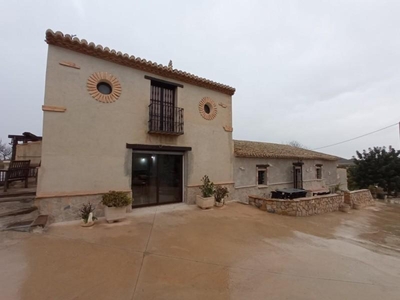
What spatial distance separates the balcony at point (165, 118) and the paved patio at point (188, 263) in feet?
12.1

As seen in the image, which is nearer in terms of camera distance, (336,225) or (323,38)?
(336,225)

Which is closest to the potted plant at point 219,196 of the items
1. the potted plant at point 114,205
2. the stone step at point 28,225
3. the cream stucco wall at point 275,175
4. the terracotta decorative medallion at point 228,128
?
the cream stucco wall at point 275,175

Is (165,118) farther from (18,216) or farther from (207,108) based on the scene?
(18,216)

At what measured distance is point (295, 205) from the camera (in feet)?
28.5

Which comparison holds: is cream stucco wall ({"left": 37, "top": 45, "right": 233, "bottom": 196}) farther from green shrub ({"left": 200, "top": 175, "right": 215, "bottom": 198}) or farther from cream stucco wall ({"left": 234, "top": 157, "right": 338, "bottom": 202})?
cream stucco wall ({"left": 234, "top": 157, "right": 338, "bottom": 202})

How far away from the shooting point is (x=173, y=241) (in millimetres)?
4523

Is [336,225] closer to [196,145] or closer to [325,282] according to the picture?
[325,282]

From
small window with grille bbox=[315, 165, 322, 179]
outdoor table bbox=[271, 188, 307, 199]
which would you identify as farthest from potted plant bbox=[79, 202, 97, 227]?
small window with grille bbox=[315, 165, 322, 179]

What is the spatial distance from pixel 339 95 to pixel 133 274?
84.3 ft

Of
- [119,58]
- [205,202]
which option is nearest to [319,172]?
[205,202]

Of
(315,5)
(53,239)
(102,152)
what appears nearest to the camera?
(53,239)

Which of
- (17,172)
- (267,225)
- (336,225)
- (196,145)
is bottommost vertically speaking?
(336,225)

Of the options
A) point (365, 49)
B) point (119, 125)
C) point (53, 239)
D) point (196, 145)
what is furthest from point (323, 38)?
point (53, 239)

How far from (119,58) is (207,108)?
4.59 metres
